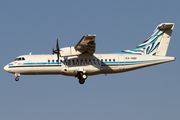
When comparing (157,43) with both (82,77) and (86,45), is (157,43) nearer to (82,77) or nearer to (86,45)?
(86,45)

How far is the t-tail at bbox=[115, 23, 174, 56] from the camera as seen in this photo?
3506 centimetres

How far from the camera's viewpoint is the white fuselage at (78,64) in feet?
108

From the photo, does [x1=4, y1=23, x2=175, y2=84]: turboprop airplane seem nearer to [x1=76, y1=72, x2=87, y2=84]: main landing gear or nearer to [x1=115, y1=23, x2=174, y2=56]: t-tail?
[x1=76, y1=72, x2=87, y2=84]: main landing gear

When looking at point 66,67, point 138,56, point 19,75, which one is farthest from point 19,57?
point 138,56

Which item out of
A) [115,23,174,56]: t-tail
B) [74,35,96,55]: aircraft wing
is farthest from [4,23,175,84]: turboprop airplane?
[115,23,174,56]: t-tail

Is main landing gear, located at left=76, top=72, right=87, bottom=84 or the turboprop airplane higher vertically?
the turboprop airplane

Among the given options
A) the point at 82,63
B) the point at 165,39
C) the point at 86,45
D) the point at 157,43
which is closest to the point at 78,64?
the point at 82,63

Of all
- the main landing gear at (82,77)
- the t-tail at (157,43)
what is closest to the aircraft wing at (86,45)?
the main landing gear at (82,77)

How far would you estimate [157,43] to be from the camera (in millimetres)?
35438

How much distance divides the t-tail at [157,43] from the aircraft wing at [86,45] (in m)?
5.03

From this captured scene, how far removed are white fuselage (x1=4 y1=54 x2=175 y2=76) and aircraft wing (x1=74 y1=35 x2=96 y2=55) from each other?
133 centimetres

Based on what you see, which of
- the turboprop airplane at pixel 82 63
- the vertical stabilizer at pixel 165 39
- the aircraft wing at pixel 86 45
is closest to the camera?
the aircraft wing at pixel 86 45

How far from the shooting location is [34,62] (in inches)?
1297

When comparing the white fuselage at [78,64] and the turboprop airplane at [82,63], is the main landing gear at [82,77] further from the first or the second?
the white fuselage at [78,64]
